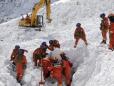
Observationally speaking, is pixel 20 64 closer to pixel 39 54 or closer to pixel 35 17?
pixel 39 54

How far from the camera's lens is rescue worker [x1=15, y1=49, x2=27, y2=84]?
1573cm

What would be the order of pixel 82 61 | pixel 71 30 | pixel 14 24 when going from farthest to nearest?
pixel 14 24, pixel 71 30, pixel 82 61

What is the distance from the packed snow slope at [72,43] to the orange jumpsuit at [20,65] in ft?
0.83

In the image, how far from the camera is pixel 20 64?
16000 mm

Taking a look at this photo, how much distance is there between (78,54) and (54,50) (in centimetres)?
111

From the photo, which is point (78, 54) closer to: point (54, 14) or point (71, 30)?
point (71, 30)

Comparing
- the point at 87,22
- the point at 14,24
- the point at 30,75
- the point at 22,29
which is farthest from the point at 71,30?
the point at 30,75

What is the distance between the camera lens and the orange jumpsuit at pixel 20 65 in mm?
15736

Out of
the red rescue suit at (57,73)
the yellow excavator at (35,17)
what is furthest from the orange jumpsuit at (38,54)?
the yellow excavator at (35,17)

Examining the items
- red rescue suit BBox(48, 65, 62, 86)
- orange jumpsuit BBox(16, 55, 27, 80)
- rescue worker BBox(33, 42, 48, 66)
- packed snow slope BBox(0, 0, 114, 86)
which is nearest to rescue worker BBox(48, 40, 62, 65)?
rescue worker BBox(33, 42, 48, 66)

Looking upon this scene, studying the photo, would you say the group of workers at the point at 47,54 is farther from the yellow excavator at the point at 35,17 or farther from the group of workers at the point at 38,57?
the yellow excavator at the point at 35,17

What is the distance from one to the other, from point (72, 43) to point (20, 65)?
4.03m

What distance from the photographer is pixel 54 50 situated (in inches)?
674

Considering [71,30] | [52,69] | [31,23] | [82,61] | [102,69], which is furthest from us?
[31,23]
